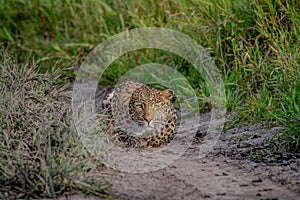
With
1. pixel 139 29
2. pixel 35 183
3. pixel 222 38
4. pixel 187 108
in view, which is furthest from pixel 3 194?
pixel 139 29

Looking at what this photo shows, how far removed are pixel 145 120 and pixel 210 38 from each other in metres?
1.69

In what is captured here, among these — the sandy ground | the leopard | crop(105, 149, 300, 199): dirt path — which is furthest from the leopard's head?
crop(105, 149, 300, 199): dirt path

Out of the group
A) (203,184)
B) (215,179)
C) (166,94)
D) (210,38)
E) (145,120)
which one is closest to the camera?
(203,184)

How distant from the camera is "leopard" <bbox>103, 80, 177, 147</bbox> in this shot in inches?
205

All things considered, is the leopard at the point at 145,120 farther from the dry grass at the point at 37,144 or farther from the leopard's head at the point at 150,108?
the dry grass at the point at 37,144

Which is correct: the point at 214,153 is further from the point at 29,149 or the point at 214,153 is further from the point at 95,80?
the point at 95,80

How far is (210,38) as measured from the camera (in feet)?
21.5

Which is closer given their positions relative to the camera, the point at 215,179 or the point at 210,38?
the point at 215,179

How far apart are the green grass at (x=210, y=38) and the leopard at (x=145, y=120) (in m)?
0.64

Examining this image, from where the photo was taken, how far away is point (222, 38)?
660cm

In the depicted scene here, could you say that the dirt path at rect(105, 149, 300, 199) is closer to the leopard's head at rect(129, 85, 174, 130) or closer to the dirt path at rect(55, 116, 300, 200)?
the dirt path at rect(55, 116, 300, 200)

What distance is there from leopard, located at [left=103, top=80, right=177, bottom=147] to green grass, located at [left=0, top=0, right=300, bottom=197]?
642 millimetres

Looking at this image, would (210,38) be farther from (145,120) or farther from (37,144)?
(37,144)

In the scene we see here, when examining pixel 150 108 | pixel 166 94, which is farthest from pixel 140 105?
pixel 166 94
